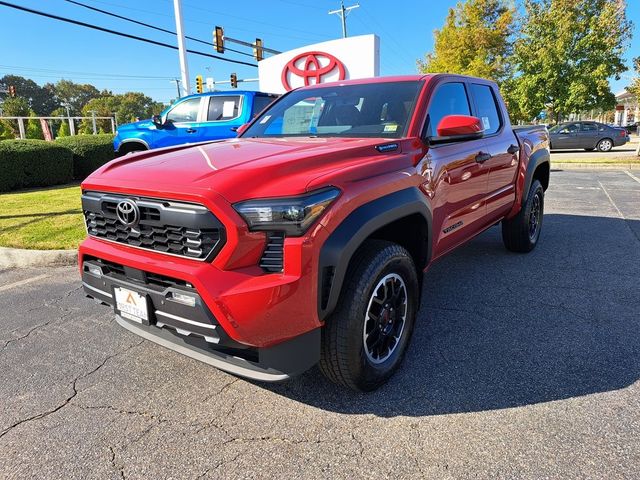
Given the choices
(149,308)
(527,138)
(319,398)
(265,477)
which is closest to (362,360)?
(319,398)

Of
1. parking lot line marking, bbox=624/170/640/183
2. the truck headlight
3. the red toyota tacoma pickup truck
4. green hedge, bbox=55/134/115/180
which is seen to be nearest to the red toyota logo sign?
green hedge, bbox=55/134/115/180

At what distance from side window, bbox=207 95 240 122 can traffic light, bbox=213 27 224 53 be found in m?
14.5

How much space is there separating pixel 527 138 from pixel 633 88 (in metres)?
14.7

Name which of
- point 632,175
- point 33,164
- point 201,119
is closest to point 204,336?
point 201,119

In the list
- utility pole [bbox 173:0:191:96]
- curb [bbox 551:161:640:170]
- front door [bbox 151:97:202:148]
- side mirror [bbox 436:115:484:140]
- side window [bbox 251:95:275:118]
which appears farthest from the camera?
utility pole [bbox 173:0:191:96]

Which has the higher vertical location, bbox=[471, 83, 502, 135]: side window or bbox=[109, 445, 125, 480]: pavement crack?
bbox=[471, 83, 502, 135]: side window

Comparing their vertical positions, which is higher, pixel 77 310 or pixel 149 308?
pixel 149 308

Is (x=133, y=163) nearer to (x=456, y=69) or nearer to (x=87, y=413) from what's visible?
(x=87, y=413)

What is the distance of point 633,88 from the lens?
15969 mm

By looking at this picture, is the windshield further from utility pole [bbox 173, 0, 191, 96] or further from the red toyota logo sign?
utility pole [bbox 173, 0, 191, 96]

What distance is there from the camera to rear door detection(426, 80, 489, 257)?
10.2ft

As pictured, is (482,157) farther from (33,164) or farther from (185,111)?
(33,164)

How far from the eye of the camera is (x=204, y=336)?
2.06 metres

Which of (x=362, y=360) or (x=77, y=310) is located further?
(x=77, y=310)
